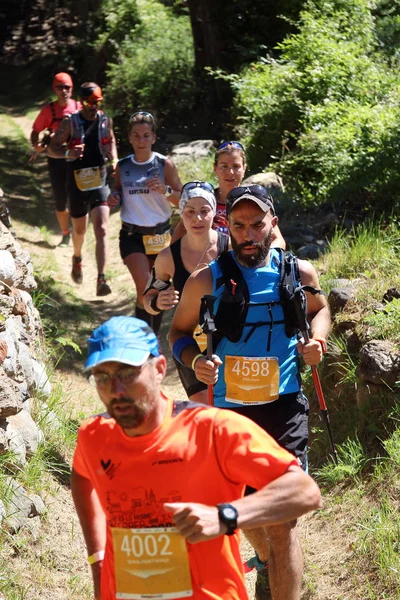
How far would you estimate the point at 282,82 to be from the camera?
11.9 meters

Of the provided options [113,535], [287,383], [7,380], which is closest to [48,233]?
[7,380]

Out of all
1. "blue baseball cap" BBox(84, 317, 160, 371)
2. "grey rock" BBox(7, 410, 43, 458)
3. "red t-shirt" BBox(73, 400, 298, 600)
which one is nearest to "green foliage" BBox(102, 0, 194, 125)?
"grey rock" BBox(7, 410, 43, 458)

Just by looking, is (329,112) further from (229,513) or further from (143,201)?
(229,513)

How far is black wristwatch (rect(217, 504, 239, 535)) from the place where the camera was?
8.19 feet

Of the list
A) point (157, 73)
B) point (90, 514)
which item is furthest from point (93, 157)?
point (157, 73)

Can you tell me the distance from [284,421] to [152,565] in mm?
1582

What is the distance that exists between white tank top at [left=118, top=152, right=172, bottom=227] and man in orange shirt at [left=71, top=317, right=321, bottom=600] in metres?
5.00

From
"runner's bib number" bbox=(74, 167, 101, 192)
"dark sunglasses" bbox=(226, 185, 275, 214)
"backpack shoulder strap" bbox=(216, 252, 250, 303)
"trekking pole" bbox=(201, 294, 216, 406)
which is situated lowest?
"runner's bib number" bbox=(74, 167, 101, 192)

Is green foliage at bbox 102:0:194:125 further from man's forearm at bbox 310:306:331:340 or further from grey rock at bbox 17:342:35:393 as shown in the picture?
man's forearm at bbox 310:306:331:340

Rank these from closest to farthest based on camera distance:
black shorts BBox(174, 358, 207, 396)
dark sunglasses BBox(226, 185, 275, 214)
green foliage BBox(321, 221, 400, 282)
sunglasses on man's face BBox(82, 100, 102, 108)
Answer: dark sunglasses BBox(226, 185, 275, 214) < black shorts BBox(174, 358, 207, 396) < green foliage BBox(321, 221, 400, 282) < sunglasses on man's face BBox(82, 100, 102, 108)

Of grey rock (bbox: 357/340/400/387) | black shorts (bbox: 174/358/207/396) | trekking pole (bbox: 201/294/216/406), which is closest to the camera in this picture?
trekking pole (bbox: 201/294/216/406)

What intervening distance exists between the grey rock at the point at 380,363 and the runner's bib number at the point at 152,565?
11.0ft

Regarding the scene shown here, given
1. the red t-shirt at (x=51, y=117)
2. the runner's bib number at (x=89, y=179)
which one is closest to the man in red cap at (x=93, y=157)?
the runner's bib number at (x=89, y=179)

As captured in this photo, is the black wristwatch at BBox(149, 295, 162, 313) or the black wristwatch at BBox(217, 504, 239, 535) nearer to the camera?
the black wristwatch at BBox(217, 504, 239, 535)
